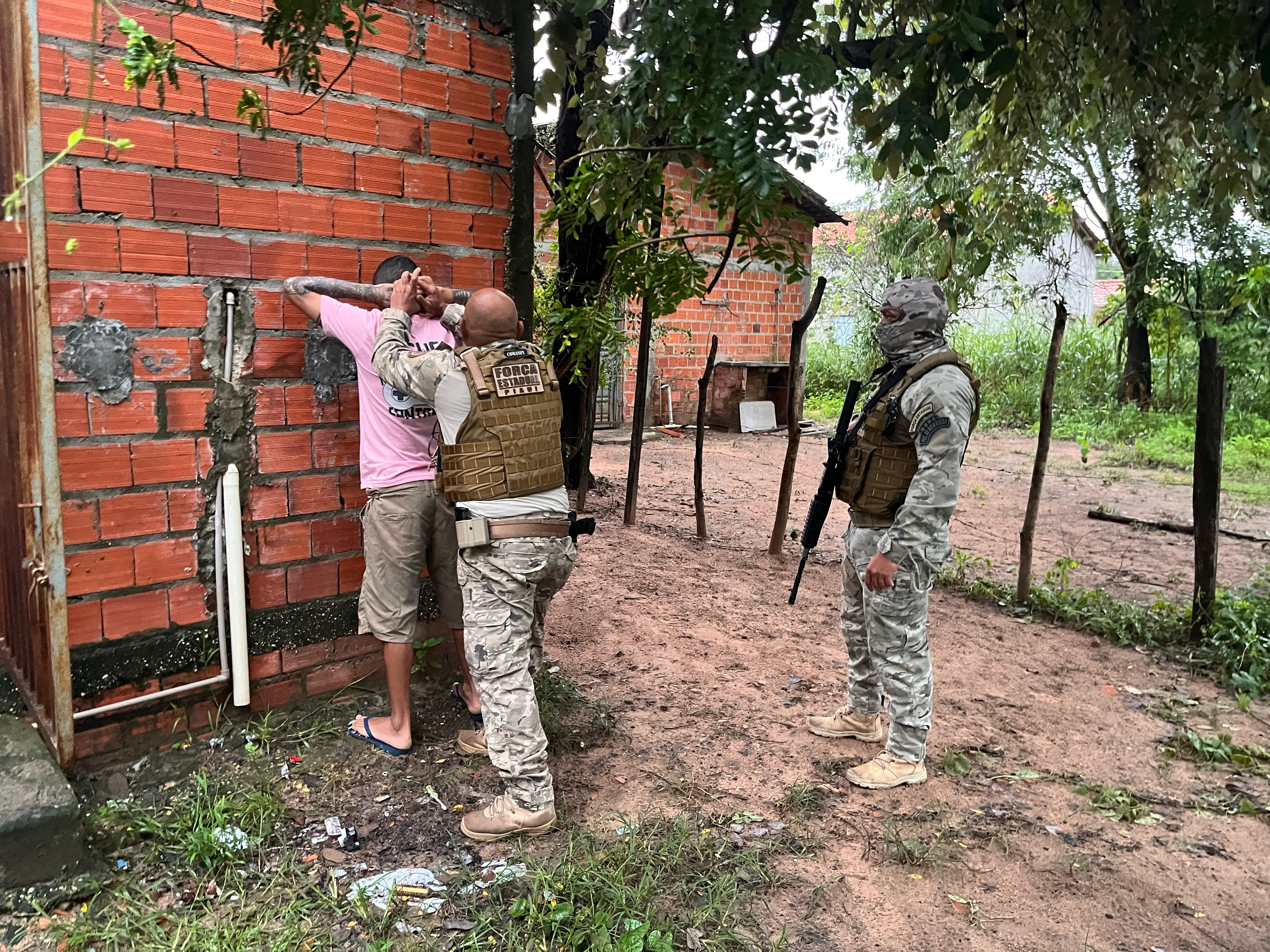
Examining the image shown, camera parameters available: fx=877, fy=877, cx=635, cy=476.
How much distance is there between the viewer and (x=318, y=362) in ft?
10.4

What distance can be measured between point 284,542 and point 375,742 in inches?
30.8

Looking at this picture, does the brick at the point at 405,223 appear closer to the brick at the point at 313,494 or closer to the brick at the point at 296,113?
the brick at the point at 296,113

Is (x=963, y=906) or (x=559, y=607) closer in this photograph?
(x=963, y=906)

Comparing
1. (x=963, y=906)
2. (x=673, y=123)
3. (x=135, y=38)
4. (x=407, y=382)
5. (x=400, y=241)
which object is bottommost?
(x=963, y=906)

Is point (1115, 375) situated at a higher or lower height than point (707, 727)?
higher

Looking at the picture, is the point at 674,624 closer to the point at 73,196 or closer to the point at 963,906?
the point at 963,906

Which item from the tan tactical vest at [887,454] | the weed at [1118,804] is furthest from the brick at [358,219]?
the weed at [1118,804]

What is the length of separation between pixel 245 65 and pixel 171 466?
1.33 m

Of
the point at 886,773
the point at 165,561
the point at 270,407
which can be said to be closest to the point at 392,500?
the point at 270,407

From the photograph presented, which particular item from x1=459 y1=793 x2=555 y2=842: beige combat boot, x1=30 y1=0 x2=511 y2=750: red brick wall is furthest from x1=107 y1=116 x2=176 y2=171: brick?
x1=459 y1=793 x2=555 y2=842: beige combat boot

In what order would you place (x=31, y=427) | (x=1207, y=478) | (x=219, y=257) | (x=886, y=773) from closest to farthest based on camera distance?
1. (x=31, y=427)
2. (x=219, y=257)
3. (x=886, y=773)
4. (x=1207, y=478)

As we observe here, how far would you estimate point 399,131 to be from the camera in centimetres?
325

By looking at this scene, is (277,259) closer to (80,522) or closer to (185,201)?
(185,201)

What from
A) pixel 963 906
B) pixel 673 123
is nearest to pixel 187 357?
pixel 673 123
